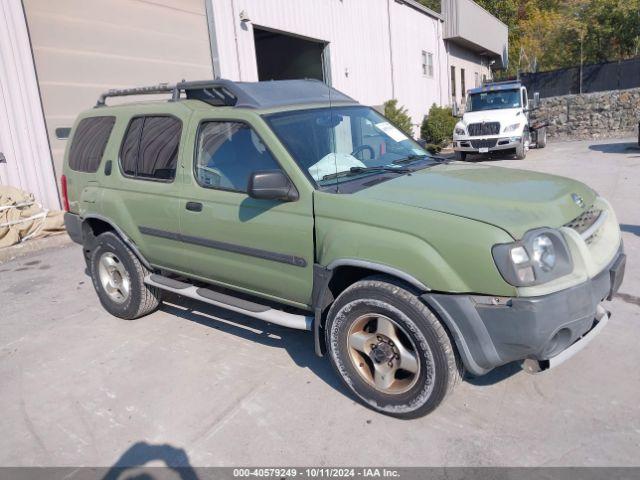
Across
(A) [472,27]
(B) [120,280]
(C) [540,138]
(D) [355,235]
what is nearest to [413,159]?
(D) [355,235]

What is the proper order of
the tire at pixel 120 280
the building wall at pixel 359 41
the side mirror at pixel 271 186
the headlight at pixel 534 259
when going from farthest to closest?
1. the building wall at pixel 359 41
2. the tire at pixel 120 280
3. the side mirror at pixel 271 186
4. the headlight at pixel 534 259

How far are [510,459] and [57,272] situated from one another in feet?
20.7

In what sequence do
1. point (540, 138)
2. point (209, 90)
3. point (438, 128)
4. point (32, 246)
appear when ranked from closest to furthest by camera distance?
point (209, 90)
point (32, 246)
point (540, 138)
point (438, 128)

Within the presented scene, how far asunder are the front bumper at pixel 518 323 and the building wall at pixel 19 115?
8204 mm

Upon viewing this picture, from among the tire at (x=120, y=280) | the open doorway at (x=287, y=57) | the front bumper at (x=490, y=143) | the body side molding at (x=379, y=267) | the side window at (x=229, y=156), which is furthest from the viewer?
the open doorway at (x=287, y=57)

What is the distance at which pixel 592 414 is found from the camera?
3.14 meters

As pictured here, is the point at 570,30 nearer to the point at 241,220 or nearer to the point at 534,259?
the point at 241,220

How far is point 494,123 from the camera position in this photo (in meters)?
15.6

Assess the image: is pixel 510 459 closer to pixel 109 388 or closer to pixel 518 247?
pixel 518 247

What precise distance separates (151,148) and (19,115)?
17.9 feet

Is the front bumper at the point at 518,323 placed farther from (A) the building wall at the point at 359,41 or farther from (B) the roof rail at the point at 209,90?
(A) the building wall at the point at 359,41

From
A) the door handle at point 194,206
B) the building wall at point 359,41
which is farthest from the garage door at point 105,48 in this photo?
the door handle at point 194,206

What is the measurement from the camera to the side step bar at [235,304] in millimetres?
3643

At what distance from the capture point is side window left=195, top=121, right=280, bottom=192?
149 inches
